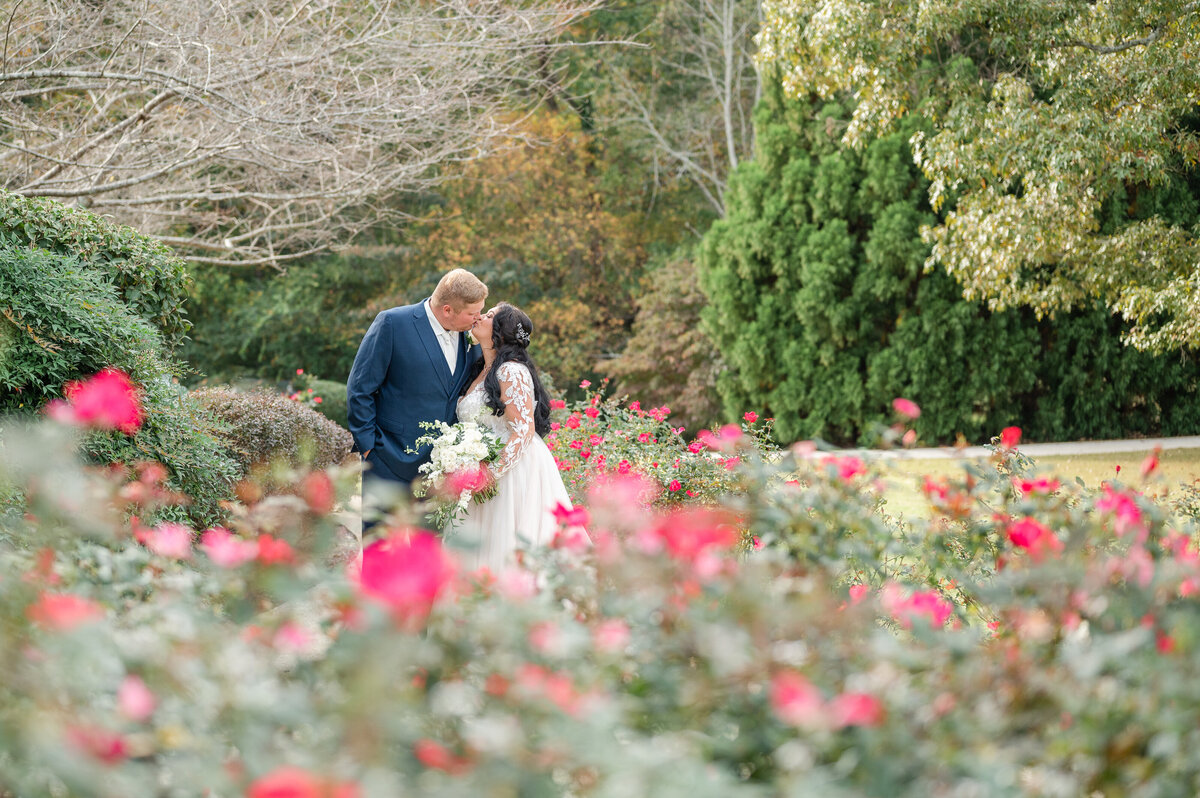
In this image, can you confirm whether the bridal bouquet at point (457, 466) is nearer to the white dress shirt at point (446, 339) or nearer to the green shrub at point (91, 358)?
the white dress shirt at point (446, 339)

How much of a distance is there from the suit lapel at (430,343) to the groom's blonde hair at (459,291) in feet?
0.49

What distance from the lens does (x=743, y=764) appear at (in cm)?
169

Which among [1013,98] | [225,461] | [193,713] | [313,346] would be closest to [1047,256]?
[1013,98]

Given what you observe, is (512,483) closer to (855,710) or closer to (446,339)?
(446,339)

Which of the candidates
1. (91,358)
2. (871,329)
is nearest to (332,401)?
(871,329)

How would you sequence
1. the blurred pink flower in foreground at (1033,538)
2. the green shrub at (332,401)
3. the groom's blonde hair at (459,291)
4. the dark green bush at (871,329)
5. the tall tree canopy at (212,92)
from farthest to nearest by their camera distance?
the green shrub at (332,401) → the dark green bush at (871,329) → the tall tree canopy at (212,92) → the groom's blonde hair at (459,291) → the blurred pink flower in foreground at (1033,538)

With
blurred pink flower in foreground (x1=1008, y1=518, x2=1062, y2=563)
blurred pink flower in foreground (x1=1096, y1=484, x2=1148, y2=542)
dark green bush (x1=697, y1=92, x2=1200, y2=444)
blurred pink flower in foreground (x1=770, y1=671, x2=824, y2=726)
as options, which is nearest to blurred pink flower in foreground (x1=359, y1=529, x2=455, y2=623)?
blurred pink flower in foreground (x1=770, y1=671, x2=824, y2=726)

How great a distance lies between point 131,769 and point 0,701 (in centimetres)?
32

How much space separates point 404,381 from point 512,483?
66 centimetres

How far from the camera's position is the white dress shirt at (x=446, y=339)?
4488 millimetres

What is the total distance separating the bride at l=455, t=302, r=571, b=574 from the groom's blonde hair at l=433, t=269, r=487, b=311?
12 cm

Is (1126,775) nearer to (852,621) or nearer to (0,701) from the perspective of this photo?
(852,621)

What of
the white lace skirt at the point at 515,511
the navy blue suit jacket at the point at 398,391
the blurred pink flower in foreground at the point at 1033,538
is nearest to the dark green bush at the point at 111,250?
the navy blue suit jacket at the point at 398,391

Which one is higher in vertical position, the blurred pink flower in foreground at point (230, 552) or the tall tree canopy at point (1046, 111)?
the tall tree canopy at point (1046, 111)
